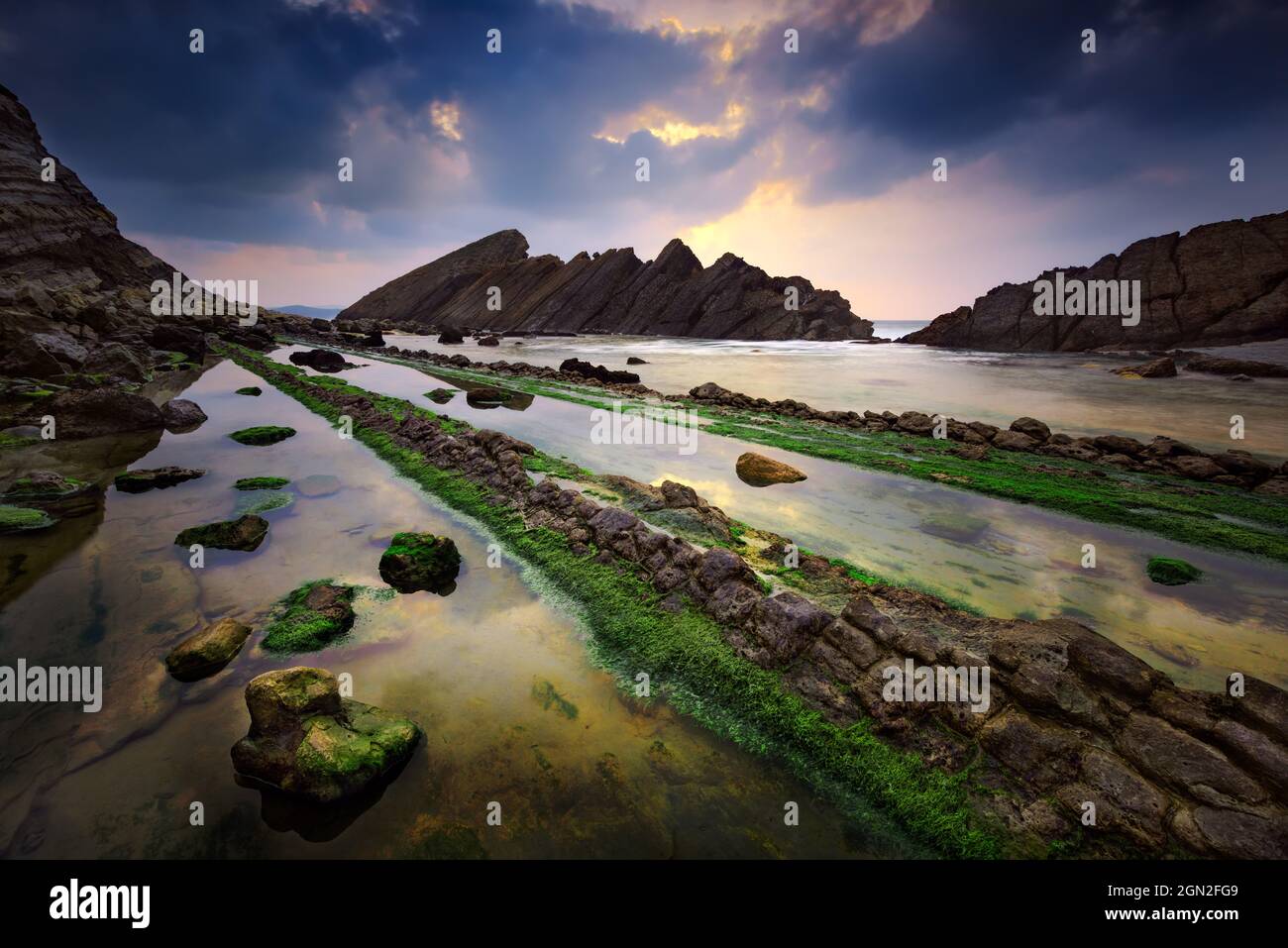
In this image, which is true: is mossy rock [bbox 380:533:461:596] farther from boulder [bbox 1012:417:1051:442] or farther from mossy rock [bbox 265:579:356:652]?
boulder [bbox 1012:417:1051:442]

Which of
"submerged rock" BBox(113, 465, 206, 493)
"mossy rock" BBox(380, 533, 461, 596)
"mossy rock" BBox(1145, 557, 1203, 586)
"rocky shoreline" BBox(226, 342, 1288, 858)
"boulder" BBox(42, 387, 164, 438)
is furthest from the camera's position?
Answer: "boulder" BBox(42, 387, 164, 438)

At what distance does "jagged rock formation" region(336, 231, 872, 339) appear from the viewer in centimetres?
10331

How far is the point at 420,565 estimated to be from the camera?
8.05 meters

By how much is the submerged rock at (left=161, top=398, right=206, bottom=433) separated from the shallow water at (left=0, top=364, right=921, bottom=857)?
1067 cm

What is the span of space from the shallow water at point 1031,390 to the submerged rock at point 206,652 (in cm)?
2648

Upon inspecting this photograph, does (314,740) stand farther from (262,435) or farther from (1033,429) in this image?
(1033,429)

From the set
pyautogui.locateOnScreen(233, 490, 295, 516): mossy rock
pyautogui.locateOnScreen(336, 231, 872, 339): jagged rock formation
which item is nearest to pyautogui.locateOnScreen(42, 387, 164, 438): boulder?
pyautogui.locateOnScreen(233, 490, 295, 516): mossy rock

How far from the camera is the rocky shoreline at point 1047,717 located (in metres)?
3.95

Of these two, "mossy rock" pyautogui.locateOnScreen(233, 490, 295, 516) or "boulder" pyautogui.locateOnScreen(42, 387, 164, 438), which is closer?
"mossy rock" pyautogui.locateOnScreen(233, 490, 295, 516)

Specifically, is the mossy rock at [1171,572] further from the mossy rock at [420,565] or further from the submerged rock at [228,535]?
the submerged rock at [228,535]

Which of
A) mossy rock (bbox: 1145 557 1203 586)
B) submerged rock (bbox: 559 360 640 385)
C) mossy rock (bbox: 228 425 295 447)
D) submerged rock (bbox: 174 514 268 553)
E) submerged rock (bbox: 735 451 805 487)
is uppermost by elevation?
submerged rock (bbox: 559 360 640 385)

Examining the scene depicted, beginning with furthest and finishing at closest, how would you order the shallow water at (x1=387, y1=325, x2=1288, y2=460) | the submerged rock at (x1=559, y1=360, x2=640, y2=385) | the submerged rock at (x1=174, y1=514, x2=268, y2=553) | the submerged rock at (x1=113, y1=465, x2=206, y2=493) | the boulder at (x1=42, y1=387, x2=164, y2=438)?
the submerged rock at (x1=559, y1=360, x2=640, y2=385) < the shallow water at (x1=387, y1=325, x2=1288, y2=460) < the boulder at (x1=42, y1=387, x2=164, y2=438) < the submerged rock at (x1=113, y1=465, x2=206, y2=493) < the submerged rock at (x1=174, y1=514, x2=268, y2=553)

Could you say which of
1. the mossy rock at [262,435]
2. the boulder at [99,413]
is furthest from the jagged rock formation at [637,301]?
the mossy rock at [262,435]

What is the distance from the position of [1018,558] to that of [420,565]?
10.9 m
